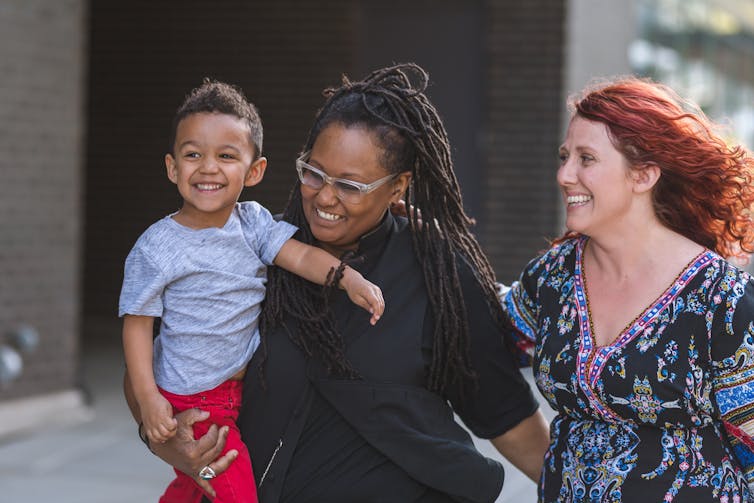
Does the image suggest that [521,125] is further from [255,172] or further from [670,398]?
[670,398]

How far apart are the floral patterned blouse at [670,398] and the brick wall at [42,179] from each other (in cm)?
509

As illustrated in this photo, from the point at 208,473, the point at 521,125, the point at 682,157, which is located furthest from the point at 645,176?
the point at 521,125

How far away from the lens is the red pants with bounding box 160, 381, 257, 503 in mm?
2545

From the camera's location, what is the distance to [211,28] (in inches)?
435

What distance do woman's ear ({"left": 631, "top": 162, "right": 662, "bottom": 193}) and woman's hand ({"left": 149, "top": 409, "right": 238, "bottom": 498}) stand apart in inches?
44.9

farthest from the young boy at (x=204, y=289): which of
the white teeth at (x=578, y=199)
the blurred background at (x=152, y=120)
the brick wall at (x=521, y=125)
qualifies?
the brick wall at (x=521, y=125)

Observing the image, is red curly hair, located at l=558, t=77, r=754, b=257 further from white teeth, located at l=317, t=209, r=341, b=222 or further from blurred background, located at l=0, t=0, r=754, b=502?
blurred background, located at l=0, t=0, r=754, b=502

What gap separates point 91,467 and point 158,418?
4155 mm

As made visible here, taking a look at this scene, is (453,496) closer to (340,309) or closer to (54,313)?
(340,309)

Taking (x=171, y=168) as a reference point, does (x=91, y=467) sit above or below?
below

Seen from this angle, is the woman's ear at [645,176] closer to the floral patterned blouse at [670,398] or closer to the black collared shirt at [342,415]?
the floral patterned blouse at [670,398]

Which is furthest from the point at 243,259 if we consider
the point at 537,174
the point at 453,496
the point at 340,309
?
the point at 537,174

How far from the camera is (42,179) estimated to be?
7125mm

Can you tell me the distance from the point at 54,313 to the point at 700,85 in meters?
12.3
